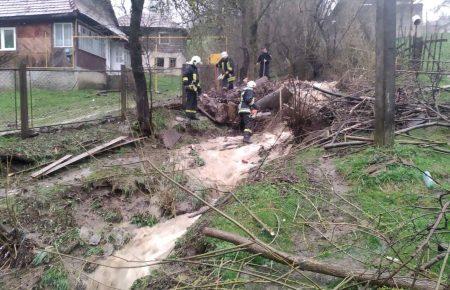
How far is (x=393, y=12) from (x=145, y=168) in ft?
15.1

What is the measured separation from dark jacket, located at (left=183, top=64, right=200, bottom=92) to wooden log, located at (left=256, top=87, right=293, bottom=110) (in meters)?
1.94

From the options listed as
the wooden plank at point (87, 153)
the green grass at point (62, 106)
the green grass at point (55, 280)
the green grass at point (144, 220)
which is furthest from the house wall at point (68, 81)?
the green grass at point (55, 280)

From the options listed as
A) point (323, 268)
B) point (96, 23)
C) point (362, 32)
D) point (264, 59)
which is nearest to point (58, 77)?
point (96, 23)

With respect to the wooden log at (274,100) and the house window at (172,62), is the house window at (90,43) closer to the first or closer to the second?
the house window at (172,62)

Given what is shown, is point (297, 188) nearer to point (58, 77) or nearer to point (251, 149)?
point (251, 149)

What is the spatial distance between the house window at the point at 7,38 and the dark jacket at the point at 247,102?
57.2 feet

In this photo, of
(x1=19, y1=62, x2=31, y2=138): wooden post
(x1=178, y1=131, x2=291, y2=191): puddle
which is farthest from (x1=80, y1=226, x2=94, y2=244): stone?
(x1=19, y1=62, x2=31, y2=138): wooden post

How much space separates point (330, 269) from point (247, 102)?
26.0 feet

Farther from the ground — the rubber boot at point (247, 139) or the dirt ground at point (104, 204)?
the rubber boot at point (247, 139)

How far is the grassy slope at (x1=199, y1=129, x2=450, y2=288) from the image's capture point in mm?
4566

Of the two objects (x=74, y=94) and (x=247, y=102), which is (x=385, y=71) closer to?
(x=247, y=102)

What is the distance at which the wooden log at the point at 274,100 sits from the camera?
12.4 meters

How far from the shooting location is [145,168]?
7672mm

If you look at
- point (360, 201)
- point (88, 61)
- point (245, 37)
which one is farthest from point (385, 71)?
point (88, 61)
